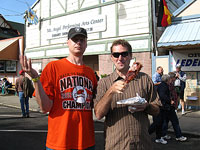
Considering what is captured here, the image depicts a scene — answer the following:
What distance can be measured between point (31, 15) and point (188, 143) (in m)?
14.5

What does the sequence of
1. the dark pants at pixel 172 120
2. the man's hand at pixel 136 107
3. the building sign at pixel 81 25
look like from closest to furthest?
the man's hand at pixel 136 107, the dark pants at pixel 172 120, the building sign at pixel 81 25

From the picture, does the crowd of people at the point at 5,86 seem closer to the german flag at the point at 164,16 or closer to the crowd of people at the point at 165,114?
the german flag at the point at 164,16

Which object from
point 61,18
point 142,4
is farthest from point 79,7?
point 142,4

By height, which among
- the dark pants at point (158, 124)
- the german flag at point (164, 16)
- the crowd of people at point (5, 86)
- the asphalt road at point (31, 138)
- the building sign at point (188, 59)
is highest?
the german flag at point (164, 16)

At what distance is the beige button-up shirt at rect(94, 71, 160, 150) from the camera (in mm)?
1772

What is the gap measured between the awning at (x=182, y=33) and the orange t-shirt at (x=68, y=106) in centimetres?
695

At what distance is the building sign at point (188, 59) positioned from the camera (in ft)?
27.7

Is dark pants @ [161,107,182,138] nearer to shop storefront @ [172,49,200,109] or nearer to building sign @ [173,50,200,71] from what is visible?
shop storefront @ [172,49,200,109]

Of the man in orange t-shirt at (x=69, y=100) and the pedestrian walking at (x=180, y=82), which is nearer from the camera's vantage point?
the man in orange t-shirt at (x=69, y=100)

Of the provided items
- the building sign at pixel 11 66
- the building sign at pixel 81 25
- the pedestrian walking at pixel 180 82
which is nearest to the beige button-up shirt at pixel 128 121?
the pedestrian walking at pixel 180 82

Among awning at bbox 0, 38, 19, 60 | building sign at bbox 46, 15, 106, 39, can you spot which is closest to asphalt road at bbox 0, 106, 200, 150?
building sign at bbox 46, 15, 106, 39

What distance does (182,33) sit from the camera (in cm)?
822

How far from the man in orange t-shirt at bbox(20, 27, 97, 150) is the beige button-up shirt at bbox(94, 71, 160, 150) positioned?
21 cm

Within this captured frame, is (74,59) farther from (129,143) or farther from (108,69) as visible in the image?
(108,69)
